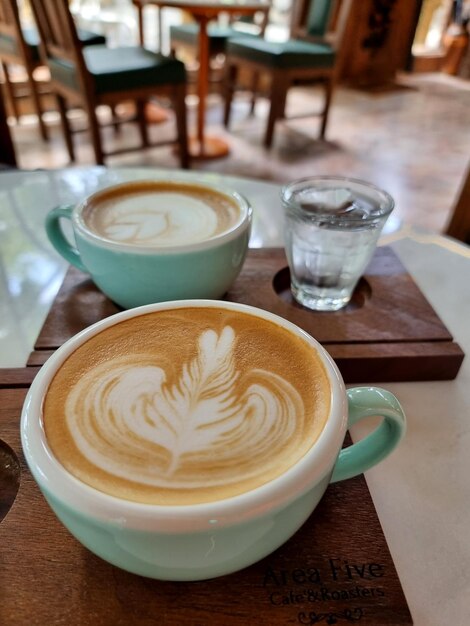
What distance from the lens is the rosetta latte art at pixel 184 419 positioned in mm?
294

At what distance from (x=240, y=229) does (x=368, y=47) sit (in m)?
4.35

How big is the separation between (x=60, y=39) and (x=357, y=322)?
6.34 ft

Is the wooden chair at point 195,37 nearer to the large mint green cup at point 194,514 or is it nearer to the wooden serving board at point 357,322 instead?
the wooden serving board at point 357,322

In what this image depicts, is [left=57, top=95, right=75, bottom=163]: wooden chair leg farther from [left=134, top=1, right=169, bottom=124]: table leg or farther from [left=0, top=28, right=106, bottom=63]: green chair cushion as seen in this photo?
[left=134, top=1, right=169, bottom=124]: table leg

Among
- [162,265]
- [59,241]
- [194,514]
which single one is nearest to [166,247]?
[162,265]

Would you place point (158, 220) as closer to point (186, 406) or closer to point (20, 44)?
point (186, 406)

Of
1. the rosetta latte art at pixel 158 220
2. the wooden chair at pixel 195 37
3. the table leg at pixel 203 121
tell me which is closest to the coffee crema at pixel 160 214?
the rosetta latte art at pixel 158 220

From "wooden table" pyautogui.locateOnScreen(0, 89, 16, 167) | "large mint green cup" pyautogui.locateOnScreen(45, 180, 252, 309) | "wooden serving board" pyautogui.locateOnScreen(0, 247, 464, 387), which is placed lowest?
"wooden table" pyautogui.locateOnScreen(0, 89, 16, 167)

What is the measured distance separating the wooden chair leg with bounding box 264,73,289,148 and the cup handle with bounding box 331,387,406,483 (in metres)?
2.54

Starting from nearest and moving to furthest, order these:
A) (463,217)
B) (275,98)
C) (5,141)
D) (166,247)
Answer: (166,247), (463,217), (5,141), (275,98)

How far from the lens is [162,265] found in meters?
0.49

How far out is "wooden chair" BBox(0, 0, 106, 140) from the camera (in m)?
2.23

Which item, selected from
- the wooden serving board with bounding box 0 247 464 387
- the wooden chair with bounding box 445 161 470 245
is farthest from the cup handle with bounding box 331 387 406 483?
the wooden chair with bounding box 445 161 470 245

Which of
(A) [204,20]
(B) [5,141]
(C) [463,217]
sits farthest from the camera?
(A) [204,20]
